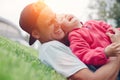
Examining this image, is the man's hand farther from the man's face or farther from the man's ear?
the man's ear

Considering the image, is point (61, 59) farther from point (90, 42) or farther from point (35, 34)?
point (35, 34)

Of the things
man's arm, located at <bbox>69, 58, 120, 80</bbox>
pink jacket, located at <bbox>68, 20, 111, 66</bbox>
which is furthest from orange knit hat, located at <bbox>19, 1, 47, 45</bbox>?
man's arm, located at <bbox>69, 58, 120, 80</bbox>

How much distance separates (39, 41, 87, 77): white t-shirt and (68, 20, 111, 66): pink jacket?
0.09m

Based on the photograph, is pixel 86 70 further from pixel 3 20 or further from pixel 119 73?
pixel 3 20

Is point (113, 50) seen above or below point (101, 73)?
above

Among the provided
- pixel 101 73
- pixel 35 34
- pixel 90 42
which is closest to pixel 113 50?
pixel 101 73

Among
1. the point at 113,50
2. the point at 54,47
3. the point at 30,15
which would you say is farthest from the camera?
the point at 30,15

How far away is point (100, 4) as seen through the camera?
43188 mm

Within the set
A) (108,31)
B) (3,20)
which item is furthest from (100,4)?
(108,31)

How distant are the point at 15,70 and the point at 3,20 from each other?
106 feet

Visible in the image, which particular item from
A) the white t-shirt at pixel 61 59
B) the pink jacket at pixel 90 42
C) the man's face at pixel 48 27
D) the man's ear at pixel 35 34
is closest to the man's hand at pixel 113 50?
the pink jacket at pixel 90 42

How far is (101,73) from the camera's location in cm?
318

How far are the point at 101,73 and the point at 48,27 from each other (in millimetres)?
709

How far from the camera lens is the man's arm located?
315 cm
